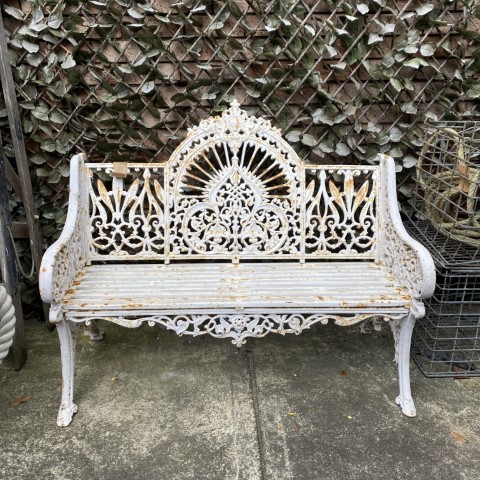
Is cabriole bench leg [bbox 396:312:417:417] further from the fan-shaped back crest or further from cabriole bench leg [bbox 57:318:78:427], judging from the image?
cabriole bench leg [bbox 57:318:78:427]

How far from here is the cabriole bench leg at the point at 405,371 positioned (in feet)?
6.87

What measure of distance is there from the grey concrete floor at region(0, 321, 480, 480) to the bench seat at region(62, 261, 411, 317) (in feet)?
1.66

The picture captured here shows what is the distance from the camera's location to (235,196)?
2453 millimetres

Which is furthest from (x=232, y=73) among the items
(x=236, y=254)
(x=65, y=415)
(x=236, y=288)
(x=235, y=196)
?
(x=65, y=415)

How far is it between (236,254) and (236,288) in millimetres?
340

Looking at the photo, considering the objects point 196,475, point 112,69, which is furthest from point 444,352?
point 112,69

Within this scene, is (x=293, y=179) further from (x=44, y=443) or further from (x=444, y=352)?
(x=44, y=443)

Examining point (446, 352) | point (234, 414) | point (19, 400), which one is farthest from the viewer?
point (446, 352)

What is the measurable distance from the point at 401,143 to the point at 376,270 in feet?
3.04

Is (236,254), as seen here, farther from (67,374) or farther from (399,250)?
(67,374)

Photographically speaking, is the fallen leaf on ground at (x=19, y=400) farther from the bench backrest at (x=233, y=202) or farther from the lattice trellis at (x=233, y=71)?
the lattice trellis at (x=233, y=71)

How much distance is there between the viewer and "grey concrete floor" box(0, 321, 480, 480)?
1.84 m

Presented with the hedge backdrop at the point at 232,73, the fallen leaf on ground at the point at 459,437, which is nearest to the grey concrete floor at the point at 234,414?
the fallen leaf on ground at the point at 459,437

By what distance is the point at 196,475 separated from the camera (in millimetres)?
1793
